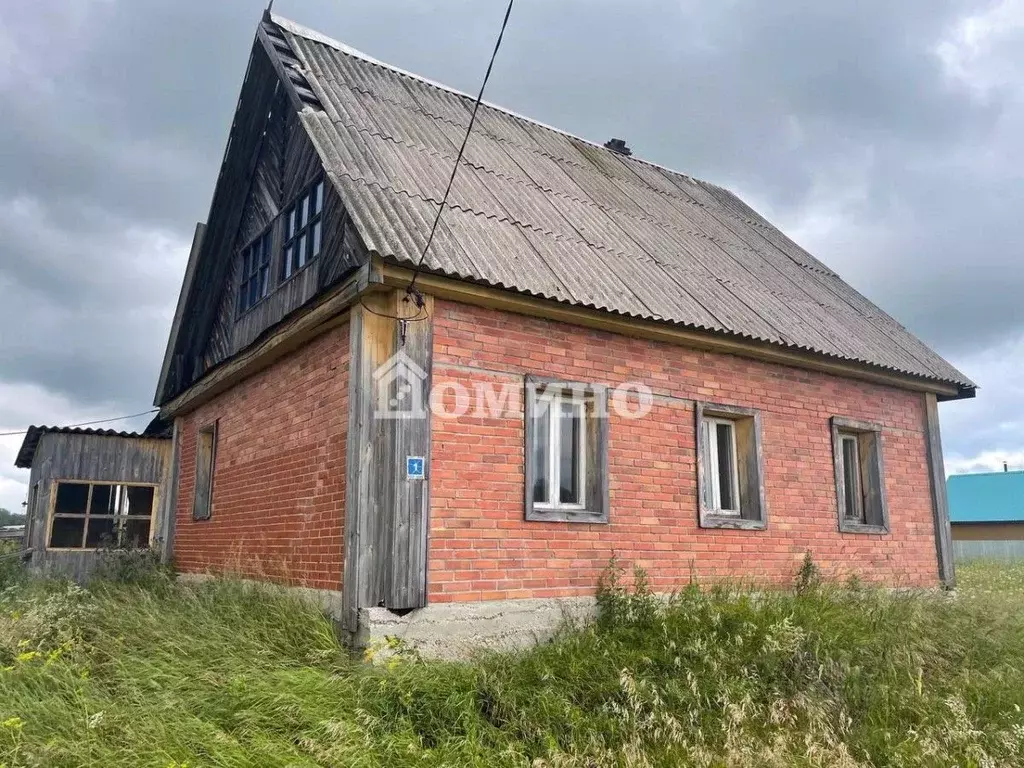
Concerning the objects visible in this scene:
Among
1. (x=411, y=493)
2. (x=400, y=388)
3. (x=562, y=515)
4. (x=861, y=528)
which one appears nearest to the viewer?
(x=411, y=493)

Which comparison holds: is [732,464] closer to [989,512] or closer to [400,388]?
[400,388]

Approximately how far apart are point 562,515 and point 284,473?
8.94ft

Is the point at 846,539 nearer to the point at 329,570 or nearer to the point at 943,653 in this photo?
the point at 943,653

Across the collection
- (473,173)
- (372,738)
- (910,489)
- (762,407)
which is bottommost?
(372,738)

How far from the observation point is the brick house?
232 inches

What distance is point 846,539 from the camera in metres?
8.55

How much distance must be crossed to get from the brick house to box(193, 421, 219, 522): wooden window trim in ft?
0.18

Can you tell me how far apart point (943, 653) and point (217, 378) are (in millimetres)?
7915

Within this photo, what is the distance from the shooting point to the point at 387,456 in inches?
225

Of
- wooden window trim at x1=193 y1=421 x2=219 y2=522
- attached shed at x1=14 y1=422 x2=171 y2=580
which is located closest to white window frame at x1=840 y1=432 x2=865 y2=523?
wooden window trim at x1=193 y1=421 x2=219 y2=522

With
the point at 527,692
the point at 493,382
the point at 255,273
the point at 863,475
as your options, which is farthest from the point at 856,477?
the point at 255,273

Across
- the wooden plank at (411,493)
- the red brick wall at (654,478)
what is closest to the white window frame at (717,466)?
the red brick wall at (654,478)

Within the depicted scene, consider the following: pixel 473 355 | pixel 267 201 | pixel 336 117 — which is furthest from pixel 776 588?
pixel 267 201

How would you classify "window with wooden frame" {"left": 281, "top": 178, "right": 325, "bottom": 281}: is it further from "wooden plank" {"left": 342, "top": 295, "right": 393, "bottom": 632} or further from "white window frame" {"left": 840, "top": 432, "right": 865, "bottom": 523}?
"white window frame" {"left": 840, "top": 432, "right": 865, "bottom": 523}
